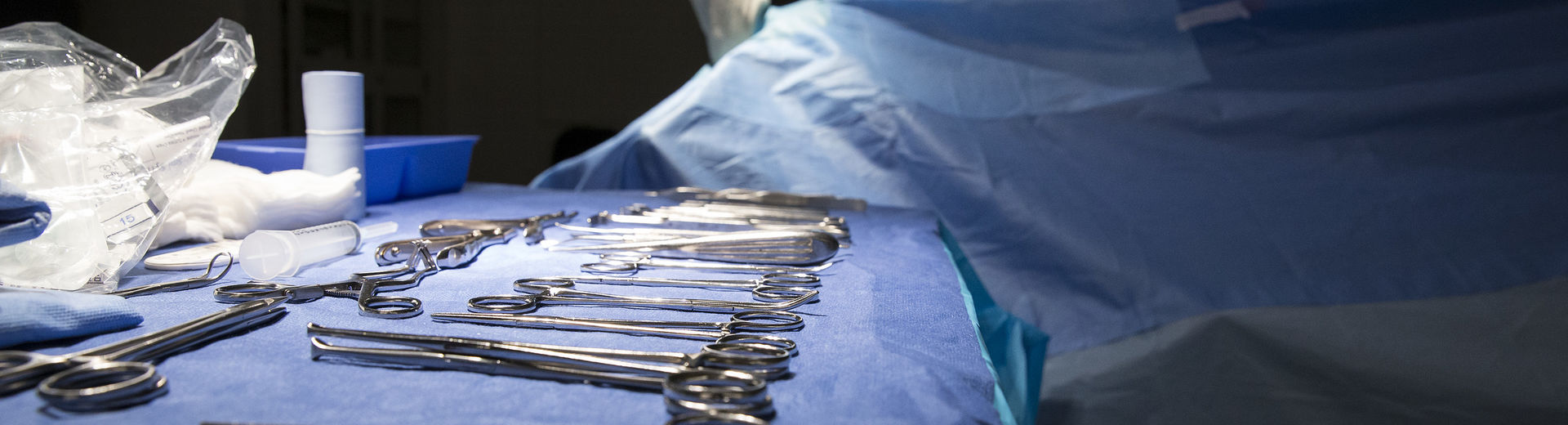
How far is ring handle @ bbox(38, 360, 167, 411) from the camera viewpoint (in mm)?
510

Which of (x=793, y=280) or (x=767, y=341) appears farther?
(x=793, y=280)

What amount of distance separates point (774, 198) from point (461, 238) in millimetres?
769

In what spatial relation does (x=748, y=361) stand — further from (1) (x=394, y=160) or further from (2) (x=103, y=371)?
(1) (x=394, y=160)

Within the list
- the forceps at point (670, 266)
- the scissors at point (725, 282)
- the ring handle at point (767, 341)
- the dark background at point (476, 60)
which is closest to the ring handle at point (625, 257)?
the forceps at point (670, 266)

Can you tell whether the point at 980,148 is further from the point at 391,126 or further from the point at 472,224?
the point at 391,126

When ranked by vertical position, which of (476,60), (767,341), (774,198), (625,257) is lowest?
(476,60)

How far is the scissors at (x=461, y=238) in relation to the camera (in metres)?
1.04

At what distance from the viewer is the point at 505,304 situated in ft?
2.76

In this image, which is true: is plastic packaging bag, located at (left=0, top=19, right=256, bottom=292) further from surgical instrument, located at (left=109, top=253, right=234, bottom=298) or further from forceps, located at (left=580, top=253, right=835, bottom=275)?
forceps, located at (left=580, top=253, right=835, bottom=275)

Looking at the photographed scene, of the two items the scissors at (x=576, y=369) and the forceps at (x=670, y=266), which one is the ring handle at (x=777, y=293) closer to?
the forceps at (x=670, y=266)

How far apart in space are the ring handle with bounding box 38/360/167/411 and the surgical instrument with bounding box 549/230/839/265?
64cm

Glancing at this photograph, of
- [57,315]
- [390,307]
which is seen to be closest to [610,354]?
[390,307]

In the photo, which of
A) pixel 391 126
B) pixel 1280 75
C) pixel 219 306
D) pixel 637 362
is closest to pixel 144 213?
pixel 219 306

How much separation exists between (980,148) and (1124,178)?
0.28 meters
